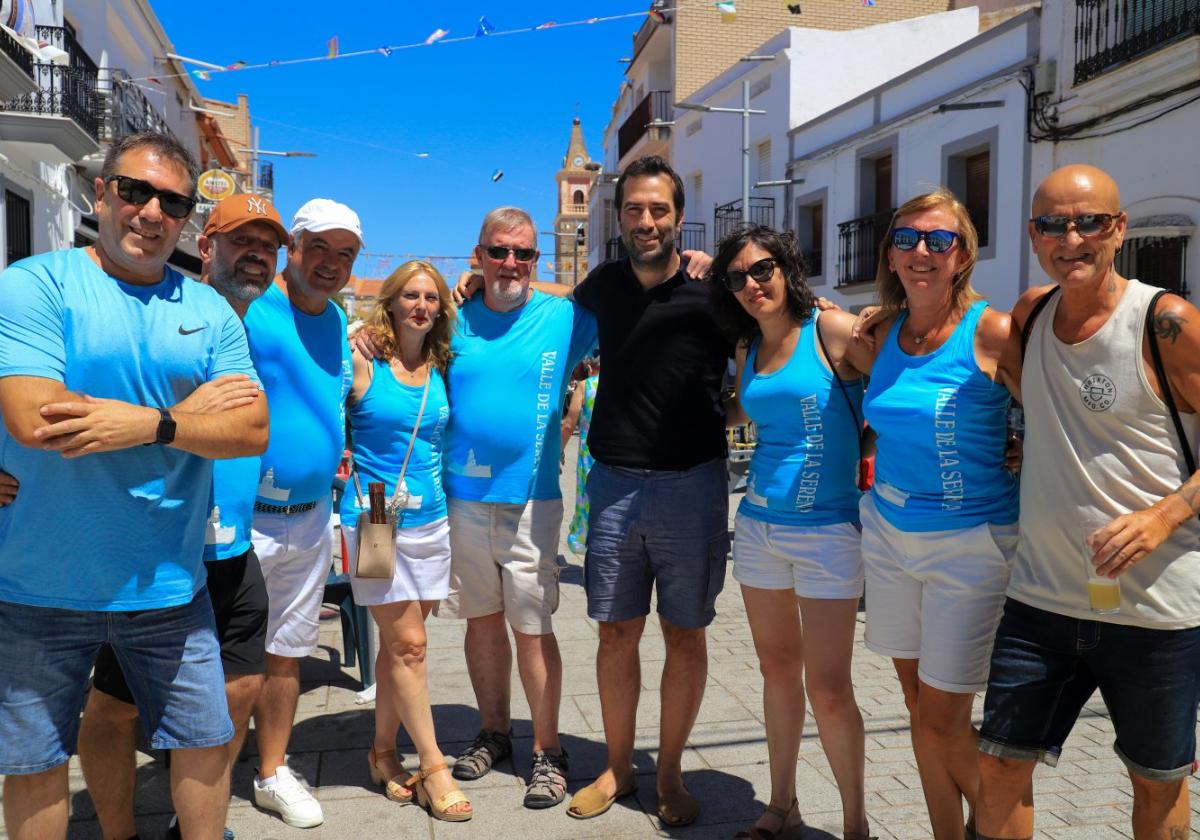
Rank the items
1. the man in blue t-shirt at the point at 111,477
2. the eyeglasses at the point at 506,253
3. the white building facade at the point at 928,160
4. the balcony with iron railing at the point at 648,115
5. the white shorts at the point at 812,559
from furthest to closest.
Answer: the balcony with iron railing at the point at 648,115
the white building facade at the point at 928,160
the eyeglasses at the point at 506,253
the white shorts at the point at 812,559
the man in blue t-shirt at the point at 111,477

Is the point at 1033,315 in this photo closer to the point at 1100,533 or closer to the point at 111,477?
the point at 1100,533

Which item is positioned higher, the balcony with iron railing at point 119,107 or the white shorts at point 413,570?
the balcony with iron railing at point 119,107

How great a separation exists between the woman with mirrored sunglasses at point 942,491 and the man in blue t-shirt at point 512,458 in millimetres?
1367

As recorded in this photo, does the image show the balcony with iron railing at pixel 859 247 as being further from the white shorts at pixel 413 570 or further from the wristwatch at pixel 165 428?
the wristwatch at pixel 165 428

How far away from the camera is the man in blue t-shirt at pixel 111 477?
7.59ft

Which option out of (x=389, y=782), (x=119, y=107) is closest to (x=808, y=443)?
(x=389, y=782)

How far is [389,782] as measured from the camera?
3.75 meters

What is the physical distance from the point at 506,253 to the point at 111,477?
1.82 meters

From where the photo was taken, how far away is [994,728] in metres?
2.62

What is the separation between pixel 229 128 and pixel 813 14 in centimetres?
2726

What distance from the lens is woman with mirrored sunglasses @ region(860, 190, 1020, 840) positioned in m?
2.77

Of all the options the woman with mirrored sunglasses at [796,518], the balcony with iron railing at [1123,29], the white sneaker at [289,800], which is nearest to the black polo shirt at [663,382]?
the woman with mirrored sunglasses at [796,518]

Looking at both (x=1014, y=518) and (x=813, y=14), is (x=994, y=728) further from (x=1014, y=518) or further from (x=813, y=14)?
(x=813, y=14)

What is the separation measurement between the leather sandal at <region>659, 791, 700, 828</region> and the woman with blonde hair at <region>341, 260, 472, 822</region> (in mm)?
782
